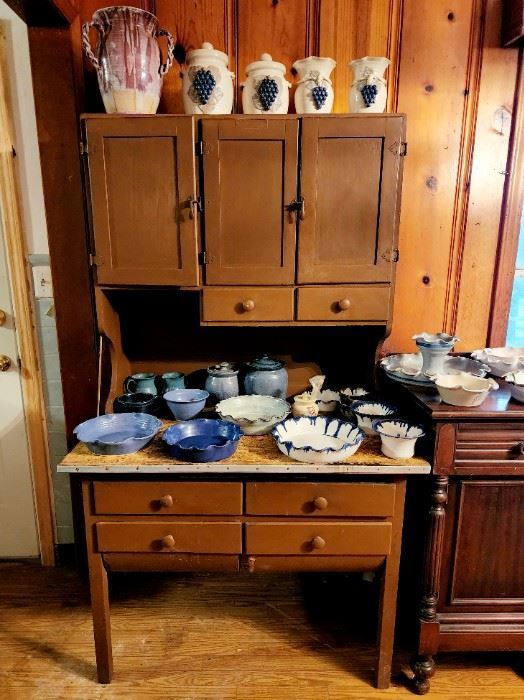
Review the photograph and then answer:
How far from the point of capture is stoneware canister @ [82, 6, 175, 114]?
149cm

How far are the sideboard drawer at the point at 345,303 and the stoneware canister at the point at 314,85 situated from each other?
623 mm

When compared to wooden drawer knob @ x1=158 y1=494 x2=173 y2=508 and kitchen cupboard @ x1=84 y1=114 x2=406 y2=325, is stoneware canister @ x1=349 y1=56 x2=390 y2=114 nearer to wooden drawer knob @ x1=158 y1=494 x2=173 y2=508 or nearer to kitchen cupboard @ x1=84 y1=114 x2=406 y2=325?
kitchen cupboard @ x1=84 y1=114 x2=406 y2=325

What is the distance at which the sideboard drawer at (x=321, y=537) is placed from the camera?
150cm

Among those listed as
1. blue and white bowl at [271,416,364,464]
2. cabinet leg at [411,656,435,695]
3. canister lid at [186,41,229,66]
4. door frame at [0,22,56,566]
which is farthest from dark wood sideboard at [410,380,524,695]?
door frame at [0,22,56,566]

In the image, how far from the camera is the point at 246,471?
144 centimetres

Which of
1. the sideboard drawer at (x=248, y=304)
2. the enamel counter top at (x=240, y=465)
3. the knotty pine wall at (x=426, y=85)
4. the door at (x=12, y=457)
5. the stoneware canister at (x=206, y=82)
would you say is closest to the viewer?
the enamel counter top at (x=240, y=465)

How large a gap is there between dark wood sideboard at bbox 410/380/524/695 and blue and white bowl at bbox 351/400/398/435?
0.16 m

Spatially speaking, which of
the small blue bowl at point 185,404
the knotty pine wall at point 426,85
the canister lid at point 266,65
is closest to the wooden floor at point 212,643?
the small blue bowl at point 185,404

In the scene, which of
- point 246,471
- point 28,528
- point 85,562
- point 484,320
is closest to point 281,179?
point 246,471

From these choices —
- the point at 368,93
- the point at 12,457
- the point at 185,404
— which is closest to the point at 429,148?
the point at 368,93

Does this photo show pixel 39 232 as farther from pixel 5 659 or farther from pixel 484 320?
pixel 484 320

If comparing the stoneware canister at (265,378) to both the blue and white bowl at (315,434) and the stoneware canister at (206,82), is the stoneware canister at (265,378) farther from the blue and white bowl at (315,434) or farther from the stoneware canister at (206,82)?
the stoneware canister at (206,82)

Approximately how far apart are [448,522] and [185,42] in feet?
6.59

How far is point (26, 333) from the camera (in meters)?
2.03
